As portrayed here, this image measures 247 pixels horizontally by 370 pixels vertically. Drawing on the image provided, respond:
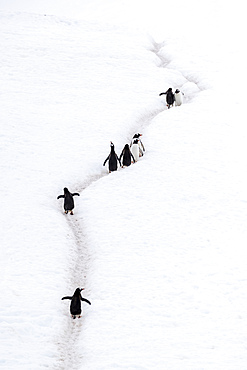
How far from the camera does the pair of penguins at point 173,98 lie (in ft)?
104

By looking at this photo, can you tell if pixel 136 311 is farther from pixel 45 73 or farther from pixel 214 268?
pixel 45 73

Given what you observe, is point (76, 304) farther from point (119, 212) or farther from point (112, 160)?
point (112, 160)

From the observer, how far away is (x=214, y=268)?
16328 millimetres

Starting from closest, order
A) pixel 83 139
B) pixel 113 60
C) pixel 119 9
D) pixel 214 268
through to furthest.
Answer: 1. pixel 214 268
2. pixel 83 139
3. pixel 113 60
4. pixel 119 9

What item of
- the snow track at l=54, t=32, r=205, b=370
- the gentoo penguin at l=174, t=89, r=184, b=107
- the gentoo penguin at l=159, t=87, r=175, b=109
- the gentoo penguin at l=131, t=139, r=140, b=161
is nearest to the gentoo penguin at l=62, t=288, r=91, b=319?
the snow track at l=54, t=32, r=205, b=370

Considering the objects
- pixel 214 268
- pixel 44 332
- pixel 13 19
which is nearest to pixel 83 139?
pixel 214 268

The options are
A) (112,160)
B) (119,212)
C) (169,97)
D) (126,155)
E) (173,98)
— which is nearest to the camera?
(119,212)

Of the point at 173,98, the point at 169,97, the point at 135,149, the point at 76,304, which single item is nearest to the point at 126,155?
the point at 135,149

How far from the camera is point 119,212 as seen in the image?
19.8 meters

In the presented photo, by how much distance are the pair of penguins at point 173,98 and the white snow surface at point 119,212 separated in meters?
0.90

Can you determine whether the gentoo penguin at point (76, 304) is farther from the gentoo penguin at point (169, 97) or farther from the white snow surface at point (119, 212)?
→ the gentoo penguin at point (169, 97)

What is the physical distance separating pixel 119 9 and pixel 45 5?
73.9 meters

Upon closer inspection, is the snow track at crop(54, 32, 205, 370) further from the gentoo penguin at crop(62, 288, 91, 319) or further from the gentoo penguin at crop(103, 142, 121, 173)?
the gentoo penguin at crop(103, 142, 121, 173)

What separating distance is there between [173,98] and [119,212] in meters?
14.5
